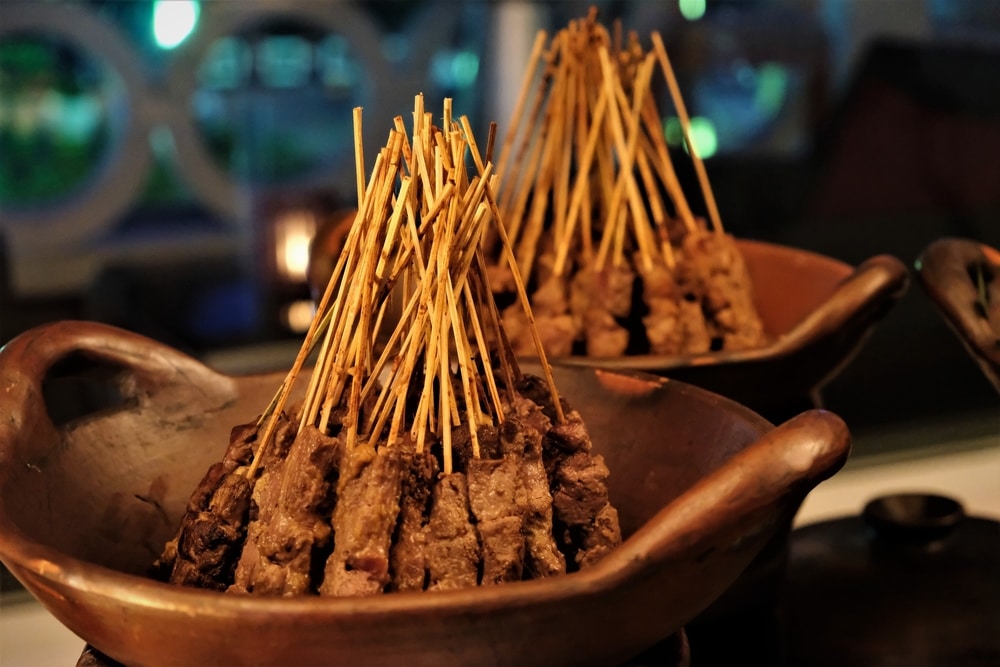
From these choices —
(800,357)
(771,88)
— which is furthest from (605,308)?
(771,88)

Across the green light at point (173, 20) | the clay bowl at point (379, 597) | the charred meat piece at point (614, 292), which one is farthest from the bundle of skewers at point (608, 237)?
the green light at point (173, 20)

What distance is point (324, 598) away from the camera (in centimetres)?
68

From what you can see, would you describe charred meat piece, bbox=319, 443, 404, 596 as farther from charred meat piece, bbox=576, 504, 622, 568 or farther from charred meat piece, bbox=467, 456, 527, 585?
charred meat piece, bbox=576, 504, 622, 568

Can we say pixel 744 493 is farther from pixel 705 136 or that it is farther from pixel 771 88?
pixel 771 88

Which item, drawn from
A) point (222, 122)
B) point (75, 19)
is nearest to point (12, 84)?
point (75, 19)

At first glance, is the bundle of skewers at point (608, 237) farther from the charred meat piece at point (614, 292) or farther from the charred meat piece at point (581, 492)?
the charred meat piece at point (581, 492)

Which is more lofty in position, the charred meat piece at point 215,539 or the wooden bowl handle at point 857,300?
the wooden bowl handle at point 857,300

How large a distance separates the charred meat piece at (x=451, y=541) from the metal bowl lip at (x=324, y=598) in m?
0.14

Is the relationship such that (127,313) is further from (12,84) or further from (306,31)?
(306,31)

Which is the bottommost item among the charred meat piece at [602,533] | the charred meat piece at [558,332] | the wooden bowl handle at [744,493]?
the charred meat piece at [602,533]

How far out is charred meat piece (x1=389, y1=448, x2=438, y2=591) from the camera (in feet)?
2.75

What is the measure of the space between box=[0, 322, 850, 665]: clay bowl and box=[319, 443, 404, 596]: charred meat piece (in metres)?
0.12

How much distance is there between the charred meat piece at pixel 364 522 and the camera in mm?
813

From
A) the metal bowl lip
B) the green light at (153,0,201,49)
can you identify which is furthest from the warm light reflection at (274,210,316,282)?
the metal bowl lip
